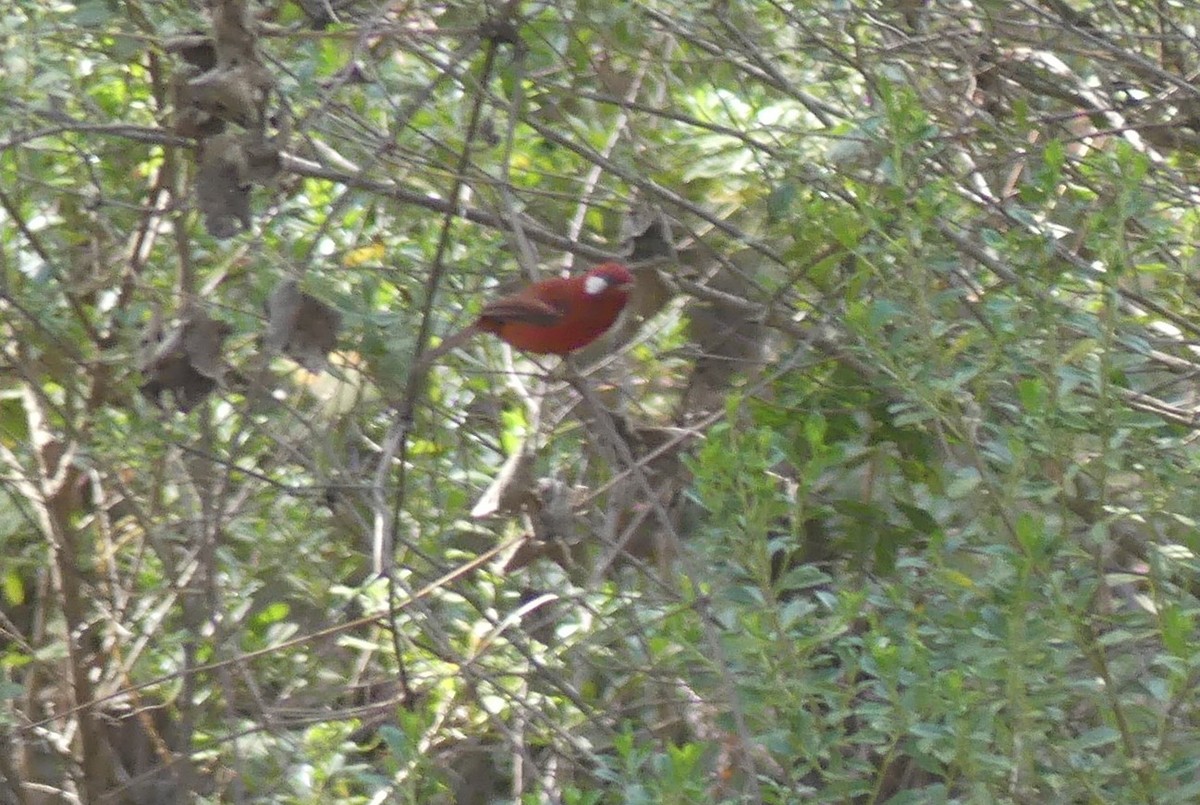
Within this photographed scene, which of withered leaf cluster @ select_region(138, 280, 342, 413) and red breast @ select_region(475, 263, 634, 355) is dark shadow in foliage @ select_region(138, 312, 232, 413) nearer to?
withered leaf cluster @ select_region(138, 280, 342, 413)

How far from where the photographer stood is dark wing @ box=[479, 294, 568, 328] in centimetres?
264

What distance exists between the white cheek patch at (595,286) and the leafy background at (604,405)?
0.07 meters

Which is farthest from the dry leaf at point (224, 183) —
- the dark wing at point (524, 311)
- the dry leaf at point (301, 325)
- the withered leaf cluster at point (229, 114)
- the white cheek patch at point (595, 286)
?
the white cheek patch at point (595, 286)

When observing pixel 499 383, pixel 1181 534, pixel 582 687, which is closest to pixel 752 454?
pixel 1181 534

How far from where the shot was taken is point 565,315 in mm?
2678

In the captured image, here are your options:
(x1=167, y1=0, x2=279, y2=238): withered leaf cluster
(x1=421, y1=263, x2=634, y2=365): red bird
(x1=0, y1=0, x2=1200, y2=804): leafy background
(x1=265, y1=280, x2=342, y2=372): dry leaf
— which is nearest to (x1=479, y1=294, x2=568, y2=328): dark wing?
(x1=421, y1=263, x2=634, y2=365): red bird

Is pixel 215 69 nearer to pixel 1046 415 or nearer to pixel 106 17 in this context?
pixel 106 17

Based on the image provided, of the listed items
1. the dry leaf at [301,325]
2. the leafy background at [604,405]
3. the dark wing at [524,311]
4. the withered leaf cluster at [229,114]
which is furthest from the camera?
the dark wing at [524,311]

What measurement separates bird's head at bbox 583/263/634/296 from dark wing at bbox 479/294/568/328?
0.08 m

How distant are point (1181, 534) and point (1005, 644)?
0.56m

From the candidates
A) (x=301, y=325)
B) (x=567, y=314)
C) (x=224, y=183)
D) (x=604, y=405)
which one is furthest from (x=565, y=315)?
(x=224, y=183)

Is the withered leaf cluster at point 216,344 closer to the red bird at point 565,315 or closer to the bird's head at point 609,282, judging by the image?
the red bird at point 565,315

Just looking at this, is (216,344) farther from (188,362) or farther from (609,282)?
(609,282)

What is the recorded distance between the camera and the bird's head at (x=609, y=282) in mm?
2726
